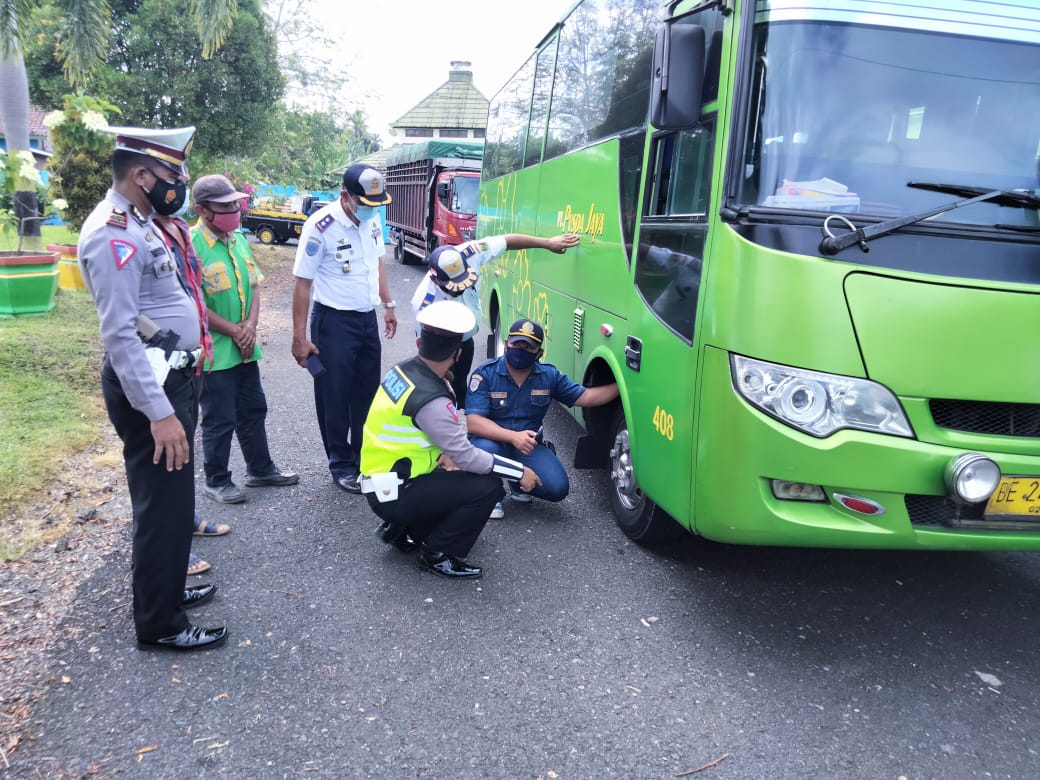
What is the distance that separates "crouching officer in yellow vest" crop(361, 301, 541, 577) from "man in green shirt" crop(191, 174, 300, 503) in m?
1.16

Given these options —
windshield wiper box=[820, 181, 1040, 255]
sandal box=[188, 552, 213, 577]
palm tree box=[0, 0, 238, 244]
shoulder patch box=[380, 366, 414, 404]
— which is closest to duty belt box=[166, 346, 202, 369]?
shoulder patch box=[380, 366, 414, 404]


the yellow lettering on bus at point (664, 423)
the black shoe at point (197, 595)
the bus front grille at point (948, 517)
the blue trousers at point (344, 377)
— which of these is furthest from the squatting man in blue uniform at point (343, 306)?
the bus front grille at point (948, 517)

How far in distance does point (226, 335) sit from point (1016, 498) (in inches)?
149

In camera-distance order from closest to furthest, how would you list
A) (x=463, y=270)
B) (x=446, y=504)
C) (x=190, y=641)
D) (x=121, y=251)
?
(x=121, y=251) → (x=190, y=641) → (x=446, y=504) → (x=463, y=270)

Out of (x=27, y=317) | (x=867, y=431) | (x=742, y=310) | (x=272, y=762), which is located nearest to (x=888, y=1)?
(x=742, y=310)

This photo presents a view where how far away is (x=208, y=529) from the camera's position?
3.99m

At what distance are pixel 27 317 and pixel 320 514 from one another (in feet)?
19.9

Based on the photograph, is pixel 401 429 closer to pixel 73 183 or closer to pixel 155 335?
pixel 155 335

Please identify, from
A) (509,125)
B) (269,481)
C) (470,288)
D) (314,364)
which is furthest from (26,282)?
(470,288)

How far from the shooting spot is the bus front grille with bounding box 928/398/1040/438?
2635mm

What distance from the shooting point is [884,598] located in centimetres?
355

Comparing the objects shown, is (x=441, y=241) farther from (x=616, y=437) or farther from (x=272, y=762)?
(x=272, y=762)

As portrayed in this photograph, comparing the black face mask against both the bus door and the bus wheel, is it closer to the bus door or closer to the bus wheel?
the bus door

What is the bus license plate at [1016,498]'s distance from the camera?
8.64 feet
